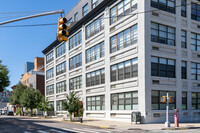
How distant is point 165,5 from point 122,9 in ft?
18.9

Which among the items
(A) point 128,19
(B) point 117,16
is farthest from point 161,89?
(B) point 117,16

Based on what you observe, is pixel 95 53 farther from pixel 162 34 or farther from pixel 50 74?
pixel 50 74

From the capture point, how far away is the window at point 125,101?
89.6 ft

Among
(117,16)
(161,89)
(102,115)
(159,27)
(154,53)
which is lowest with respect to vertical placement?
(102,115)

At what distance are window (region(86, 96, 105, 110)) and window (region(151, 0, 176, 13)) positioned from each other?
15481mm

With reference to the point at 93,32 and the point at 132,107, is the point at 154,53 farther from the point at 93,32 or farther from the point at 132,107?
the point at 93,32

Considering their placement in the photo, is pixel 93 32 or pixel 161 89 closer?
pixel 161 89

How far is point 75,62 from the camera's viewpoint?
44.7 meters

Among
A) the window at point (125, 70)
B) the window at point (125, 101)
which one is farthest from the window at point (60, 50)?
the window at point (125, 101)

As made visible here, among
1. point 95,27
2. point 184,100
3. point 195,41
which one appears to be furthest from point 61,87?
point 195,41

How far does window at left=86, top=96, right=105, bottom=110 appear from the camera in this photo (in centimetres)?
3459

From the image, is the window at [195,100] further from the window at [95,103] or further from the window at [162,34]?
the window at [95,103]

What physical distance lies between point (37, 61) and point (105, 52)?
58.2 m

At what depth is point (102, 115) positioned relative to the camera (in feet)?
111
